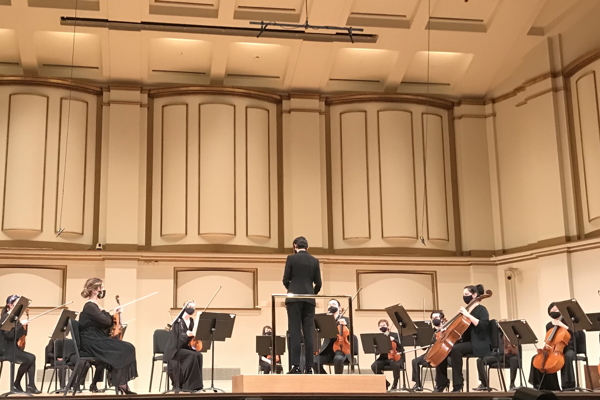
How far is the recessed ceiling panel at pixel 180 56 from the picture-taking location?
1338 cm

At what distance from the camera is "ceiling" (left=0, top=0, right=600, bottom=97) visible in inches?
495

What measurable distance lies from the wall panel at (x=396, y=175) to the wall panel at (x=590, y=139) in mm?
3158

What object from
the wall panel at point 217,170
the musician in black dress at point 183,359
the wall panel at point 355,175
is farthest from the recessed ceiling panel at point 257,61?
the musician in black dress at point 183,359

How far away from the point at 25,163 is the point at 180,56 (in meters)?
3.32

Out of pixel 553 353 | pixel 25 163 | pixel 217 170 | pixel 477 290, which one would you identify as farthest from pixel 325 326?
pixel 25 163

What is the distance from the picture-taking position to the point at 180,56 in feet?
44.9

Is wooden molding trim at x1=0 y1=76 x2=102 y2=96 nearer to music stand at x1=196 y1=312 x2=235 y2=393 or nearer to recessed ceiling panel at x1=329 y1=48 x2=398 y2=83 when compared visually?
recessed ceiling panel at x1=329 y1=48 x2=398 y2=83

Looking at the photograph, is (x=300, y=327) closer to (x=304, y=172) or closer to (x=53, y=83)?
(x=304, y=172)

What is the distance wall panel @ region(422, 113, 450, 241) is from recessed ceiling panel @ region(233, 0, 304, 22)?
342 centimetres

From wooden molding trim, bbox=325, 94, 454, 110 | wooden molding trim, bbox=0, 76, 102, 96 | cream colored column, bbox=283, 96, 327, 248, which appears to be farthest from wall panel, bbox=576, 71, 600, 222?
wooden molding trim, bbox=0, 76, 102, 96

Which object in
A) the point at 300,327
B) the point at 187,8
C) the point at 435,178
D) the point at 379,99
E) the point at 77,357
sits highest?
the point at 187,8

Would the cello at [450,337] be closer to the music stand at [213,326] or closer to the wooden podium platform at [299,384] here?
the wooden podium platform at [299,384]

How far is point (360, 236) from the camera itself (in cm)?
1390

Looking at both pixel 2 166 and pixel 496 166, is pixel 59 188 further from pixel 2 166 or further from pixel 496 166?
pixel 496 166
